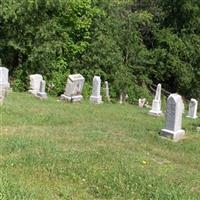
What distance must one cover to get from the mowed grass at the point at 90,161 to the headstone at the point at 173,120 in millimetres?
266

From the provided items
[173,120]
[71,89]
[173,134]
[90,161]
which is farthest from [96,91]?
[90,161]

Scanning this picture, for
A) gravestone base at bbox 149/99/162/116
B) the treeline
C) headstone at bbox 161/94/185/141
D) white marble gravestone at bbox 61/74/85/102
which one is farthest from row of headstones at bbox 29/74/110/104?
headstone at bbox 161/94/185/141

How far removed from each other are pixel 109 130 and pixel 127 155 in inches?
115

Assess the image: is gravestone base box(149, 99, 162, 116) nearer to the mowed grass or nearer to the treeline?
the mowed grass

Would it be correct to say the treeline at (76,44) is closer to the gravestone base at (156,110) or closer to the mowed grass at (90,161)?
the gravestone base at (156,110)

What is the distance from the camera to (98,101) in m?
20.7

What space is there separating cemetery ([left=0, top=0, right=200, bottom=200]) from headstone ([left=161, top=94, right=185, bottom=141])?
27 mm

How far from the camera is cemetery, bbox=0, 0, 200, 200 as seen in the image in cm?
789

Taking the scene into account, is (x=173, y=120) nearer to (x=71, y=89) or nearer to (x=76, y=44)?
(x=71, y=89)

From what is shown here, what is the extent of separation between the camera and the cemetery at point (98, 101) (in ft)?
25.9

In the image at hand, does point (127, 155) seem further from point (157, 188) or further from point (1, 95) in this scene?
point (1, 95)

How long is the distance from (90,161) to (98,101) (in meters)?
11.9

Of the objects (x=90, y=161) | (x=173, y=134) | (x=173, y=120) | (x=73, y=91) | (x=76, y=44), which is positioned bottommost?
(x=90, y=161)

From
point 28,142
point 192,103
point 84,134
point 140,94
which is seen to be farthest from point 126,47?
point 28,142
